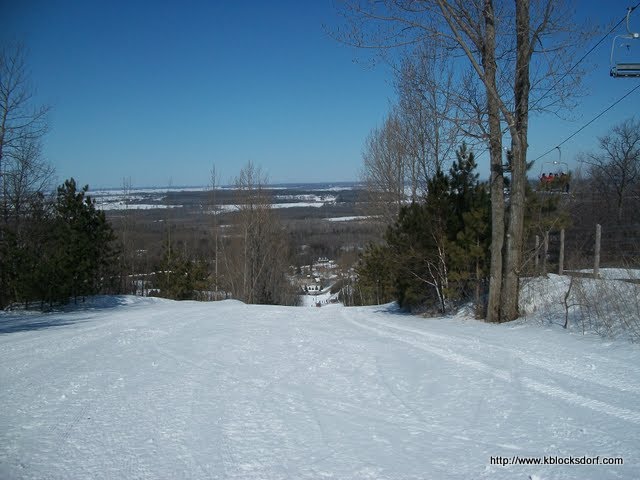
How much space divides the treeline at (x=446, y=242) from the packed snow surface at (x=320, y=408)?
13.8 ft

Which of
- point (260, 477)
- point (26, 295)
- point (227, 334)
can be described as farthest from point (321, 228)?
point (260, 477)

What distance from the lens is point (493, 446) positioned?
3.50m

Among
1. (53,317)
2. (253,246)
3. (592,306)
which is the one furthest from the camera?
(253,246)

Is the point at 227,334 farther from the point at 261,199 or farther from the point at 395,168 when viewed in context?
the point at 261,199

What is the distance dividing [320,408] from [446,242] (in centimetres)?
820

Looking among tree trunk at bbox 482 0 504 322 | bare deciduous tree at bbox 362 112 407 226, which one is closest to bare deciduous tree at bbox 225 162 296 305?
bare deciduous tree at bbox 362 112 407 226

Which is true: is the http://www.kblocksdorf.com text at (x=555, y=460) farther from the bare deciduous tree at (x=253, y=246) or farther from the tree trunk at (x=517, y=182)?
the bare deciduous tree at (x=253, y=246)

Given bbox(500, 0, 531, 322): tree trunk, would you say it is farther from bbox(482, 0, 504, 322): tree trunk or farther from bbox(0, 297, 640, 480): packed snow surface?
bbox(0, 297, 640, 480): packed snow surface

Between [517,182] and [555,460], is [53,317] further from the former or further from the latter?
[555,460]

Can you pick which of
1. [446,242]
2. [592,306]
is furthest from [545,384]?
[446,242]

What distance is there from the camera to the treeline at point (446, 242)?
11.4m

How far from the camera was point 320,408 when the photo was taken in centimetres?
441

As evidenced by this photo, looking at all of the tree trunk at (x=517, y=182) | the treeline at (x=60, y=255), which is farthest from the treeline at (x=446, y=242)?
→ the treeline at (x=60, y=255)

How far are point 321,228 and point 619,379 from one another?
3343 inches
